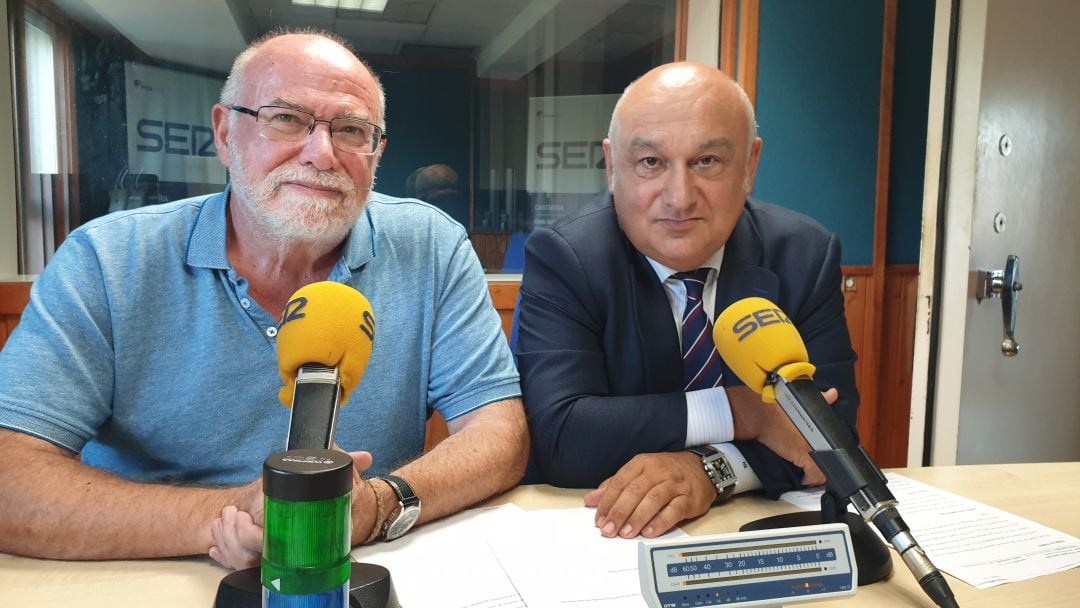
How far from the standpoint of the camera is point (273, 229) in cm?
131

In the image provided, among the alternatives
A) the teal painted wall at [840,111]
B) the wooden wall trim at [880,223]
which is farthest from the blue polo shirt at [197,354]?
the wooden wall trim at [880,223]

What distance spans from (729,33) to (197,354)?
2.46 m

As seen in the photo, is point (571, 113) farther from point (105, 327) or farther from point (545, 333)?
point (105, 327)

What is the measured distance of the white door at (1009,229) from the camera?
2094 mm

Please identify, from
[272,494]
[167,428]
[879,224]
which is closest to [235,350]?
[167,428]

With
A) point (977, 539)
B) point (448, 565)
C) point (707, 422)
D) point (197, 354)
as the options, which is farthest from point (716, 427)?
point (197, 354)

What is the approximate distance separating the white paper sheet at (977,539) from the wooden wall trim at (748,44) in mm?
2090

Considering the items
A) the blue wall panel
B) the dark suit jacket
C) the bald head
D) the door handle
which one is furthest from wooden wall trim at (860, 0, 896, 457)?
the bald head

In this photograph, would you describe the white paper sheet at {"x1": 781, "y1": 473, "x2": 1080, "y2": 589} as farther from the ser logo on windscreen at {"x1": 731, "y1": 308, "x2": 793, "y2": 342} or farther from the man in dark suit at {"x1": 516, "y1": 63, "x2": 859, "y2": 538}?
the ser logo on windscreen at {"x1": 731, "y1": 308, "x2": 793, "y2": 342}

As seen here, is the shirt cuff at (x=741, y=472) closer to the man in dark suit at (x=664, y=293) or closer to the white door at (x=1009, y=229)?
the man in dark suit at (x=664, y=293)

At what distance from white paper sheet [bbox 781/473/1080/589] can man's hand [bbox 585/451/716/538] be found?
0.18 metres

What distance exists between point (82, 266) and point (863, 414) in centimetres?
313

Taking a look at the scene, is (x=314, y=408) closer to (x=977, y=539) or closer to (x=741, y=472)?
(x=741, y=472)

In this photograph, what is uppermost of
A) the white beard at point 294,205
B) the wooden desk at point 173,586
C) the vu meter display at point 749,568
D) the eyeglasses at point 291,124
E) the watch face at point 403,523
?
the eyeglasses at point 291,124
